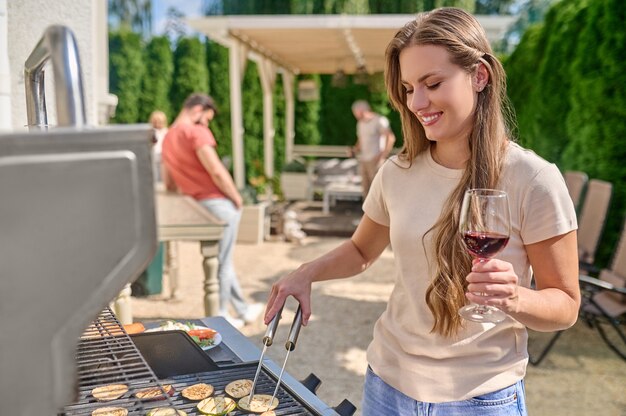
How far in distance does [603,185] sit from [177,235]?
3.68 metres

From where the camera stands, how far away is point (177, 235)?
14.4ft

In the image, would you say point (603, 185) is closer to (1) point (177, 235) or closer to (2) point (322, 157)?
(1) point (177, 235)

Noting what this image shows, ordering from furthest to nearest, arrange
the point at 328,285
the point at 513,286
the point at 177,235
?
the point at 328,285
the point at 177,235
the point at 513,286

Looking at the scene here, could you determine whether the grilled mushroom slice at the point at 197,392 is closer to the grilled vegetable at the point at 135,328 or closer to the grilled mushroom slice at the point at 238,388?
the grilled mushroom slice at the point at 238,388

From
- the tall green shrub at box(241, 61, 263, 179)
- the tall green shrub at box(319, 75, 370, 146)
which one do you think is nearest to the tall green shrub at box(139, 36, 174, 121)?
the tall green shrub at box(241, 61, 263, 179)

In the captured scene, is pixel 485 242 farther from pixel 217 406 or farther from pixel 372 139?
pixel 372 139

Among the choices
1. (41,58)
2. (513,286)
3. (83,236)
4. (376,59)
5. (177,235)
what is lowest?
(177,235)

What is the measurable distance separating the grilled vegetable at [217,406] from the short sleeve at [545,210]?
0.83 meters

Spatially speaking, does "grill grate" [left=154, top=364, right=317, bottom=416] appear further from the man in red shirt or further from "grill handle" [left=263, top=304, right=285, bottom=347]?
the man in red shirt

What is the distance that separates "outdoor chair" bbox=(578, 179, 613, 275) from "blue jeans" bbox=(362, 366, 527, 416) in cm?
375

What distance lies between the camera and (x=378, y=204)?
1.80 m

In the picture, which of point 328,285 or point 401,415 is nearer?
point 401,415

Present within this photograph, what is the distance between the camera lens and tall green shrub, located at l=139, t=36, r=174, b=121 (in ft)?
53.1

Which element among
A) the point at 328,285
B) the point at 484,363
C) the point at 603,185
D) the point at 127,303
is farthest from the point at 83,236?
the point at 328,285
